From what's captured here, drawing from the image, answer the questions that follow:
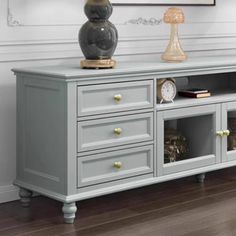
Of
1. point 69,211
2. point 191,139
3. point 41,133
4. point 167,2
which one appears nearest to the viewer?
point 69,211

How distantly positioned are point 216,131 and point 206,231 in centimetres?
79

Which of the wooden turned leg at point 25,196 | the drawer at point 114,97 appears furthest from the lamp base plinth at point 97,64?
the wooden turned leg at point 25,196

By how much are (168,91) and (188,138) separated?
0.39 meters

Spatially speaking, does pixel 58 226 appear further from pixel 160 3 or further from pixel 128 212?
pixel 160 3

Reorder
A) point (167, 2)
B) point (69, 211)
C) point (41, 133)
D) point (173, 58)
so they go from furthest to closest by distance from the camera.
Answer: point (167, 2)
point (173, 58)
point (41, 133)
point (69, 211)

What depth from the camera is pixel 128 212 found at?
10.7ft

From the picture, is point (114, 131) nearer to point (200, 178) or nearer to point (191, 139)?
point (191, 139)

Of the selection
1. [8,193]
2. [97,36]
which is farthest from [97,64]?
[8,193]

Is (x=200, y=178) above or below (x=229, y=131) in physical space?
below

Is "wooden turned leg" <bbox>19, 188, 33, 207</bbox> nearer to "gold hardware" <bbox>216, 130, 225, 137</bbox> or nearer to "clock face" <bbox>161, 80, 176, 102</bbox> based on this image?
"clock face" <bbox>161, 80, 176, 102</bbox>

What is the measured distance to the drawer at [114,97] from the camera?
3.06m

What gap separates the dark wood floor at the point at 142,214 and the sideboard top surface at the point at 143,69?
0.63 m

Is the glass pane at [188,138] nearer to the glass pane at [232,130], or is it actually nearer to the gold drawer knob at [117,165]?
the glass pane at [232,130]

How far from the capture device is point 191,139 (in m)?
3.73
